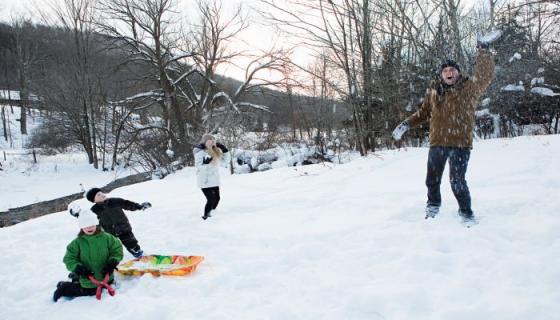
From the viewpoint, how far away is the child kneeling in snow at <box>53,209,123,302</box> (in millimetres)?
3834

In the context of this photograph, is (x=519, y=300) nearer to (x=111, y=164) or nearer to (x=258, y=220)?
(x=258, y=220)

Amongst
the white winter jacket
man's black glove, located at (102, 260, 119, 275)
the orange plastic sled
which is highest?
the white winter jacket

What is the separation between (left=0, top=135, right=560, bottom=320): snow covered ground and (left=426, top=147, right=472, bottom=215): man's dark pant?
0.28 metres

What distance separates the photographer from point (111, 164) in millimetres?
26469

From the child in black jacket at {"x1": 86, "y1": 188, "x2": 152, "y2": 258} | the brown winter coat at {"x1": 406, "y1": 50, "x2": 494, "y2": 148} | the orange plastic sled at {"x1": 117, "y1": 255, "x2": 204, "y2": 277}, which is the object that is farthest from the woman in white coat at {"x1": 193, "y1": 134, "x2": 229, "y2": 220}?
the brown winter coat at {"x1": 406, "y1": 50, "x2": 494, "y2": 148}

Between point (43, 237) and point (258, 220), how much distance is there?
3395 mm

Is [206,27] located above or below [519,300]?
above

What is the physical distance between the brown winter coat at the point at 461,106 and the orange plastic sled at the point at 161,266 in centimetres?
301

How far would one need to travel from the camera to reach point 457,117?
4.29 m

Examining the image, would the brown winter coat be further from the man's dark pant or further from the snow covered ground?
the snow covered ground

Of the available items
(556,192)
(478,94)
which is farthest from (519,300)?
(556,192)

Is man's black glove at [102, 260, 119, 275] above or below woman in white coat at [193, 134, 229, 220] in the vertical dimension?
below

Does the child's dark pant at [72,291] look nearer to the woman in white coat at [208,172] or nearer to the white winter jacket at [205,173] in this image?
the woman in white coat at [208,172]

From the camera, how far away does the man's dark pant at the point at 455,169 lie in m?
4.30
